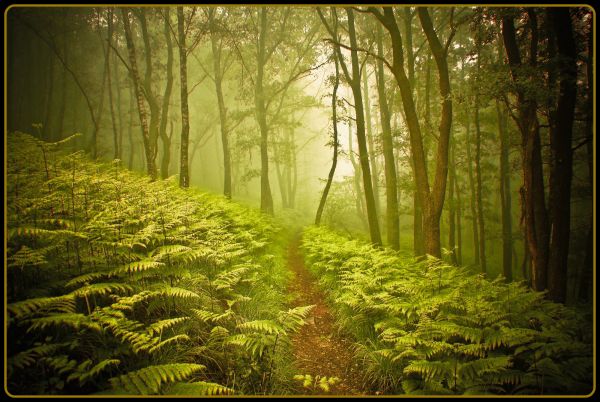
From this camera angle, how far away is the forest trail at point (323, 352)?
456 cm

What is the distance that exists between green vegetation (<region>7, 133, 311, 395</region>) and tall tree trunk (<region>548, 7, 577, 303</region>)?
7.48 metres

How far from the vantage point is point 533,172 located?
9117mm

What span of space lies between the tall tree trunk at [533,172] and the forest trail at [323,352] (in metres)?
6.55

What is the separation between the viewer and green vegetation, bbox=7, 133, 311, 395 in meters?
2.98

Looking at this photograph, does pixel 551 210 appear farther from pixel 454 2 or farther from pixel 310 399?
pixel 310 399

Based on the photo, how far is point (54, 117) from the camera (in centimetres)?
3406

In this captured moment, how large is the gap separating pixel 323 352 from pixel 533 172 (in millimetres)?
8721

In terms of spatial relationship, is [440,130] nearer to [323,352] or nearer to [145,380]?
[323,352]

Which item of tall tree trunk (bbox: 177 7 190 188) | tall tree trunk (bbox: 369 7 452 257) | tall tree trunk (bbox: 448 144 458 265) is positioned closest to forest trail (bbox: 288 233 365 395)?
tall tree trunk (bbox: 369 7 452 257)

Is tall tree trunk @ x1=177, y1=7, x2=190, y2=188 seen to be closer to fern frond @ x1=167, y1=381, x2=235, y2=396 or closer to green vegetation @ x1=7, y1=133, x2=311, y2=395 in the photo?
green vegetation @ x1=7, y1=133, x2=311, y2=395

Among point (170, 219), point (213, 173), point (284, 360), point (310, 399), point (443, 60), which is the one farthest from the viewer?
point (213, 173)

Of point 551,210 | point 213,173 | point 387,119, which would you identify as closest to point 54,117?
point 213,173

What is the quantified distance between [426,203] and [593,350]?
6.00m

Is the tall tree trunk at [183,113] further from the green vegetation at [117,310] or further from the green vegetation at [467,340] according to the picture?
the green vegetation at [467,340]
